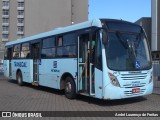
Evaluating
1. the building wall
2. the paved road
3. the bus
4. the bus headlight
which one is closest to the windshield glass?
the bus

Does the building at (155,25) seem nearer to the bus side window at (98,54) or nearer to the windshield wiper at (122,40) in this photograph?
the windshield wiper at (122,40)

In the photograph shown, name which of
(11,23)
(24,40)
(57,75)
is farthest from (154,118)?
(11,23)

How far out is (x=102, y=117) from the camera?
9.95 m

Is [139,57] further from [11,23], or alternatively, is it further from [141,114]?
[11,23]

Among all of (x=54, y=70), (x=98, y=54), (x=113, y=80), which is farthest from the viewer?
(x=54, y=70)

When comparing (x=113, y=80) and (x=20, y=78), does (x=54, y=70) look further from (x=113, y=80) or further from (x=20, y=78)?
(x=20, y=78)

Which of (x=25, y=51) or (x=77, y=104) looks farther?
(x=25, y=51)

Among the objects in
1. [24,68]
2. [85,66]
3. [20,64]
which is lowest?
[24,68]

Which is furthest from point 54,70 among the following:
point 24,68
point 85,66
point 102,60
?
point 24,68

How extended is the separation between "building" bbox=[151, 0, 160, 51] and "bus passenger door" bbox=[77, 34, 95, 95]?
68.3 meters

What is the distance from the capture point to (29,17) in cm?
9931

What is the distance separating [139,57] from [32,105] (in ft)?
14.5

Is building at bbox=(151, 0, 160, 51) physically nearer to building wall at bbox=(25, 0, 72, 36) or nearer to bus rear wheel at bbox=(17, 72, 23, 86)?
building wall at bbox=(25, 0, 72, 36)

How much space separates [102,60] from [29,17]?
8985 cm
